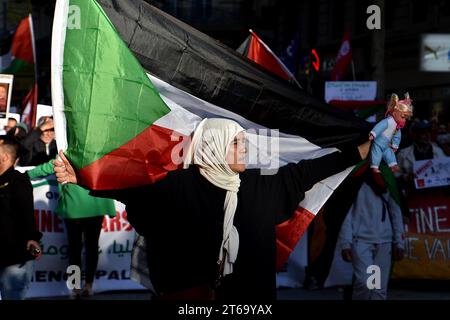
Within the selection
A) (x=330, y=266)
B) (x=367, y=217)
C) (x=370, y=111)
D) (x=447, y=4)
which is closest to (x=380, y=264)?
(x=367, y=217)

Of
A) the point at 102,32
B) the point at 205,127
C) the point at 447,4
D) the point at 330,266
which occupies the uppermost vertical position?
the point at 447,4

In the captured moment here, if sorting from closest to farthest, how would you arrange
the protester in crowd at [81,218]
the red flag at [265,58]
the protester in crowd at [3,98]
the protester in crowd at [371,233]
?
the protester in crowd at [3,98], the protester in crowd at [371,233], the red flag at [265,58], the protester in crowd at [81,218]

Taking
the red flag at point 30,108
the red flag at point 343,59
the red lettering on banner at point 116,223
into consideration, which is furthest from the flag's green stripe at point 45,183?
the red flag at point 343,59

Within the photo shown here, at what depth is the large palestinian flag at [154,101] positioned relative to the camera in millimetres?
5594

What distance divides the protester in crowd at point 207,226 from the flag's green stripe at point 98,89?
207 millimetres

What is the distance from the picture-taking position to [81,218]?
10852 millimetres

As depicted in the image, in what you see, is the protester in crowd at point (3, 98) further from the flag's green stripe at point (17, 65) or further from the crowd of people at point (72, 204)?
the flag's green stripe at point (17, 65)

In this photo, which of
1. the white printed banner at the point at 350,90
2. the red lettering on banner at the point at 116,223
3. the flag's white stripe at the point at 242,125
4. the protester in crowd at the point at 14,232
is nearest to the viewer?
the flag's white stripe at the point at 242,125

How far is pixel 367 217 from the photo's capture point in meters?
9.23

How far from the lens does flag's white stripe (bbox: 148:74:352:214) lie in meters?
6.00

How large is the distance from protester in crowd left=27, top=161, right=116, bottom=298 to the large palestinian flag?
4714 millimetres

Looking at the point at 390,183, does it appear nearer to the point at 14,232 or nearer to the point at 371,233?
the point at 371,233
